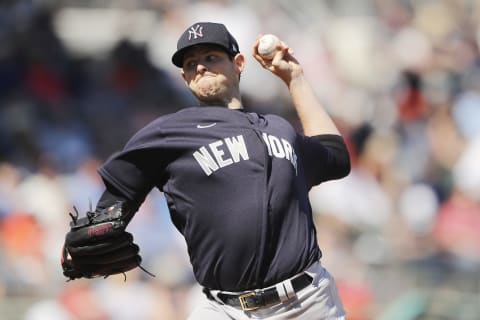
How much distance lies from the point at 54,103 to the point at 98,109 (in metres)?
0.39

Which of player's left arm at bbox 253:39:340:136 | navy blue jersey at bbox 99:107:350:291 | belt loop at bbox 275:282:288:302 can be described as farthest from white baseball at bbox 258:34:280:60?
belt loop at bbox 275:282:288:302

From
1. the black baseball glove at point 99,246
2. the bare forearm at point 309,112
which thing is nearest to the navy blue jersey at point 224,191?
the black baseball glove at point 99,246

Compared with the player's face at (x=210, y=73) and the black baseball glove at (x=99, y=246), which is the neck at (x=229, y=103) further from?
the black baseball glove at (x=99, y=246)

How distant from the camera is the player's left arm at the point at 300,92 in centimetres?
402

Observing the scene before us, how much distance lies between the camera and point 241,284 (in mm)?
3482

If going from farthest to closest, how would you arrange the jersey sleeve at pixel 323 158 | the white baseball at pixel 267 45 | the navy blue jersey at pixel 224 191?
the white baseball at pixel 267 45 < the jersey sleeve at pixel 323 158 < the navy blue jersey at pixel 224 191

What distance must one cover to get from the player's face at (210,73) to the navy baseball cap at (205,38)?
0.03 m

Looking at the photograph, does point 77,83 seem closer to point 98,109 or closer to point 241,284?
point 98,109

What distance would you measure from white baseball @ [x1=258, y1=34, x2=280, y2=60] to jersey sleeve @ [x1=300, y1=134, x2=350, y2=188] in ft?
1.27

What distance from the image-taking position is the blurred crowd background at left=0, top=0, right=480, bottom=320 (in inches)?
277

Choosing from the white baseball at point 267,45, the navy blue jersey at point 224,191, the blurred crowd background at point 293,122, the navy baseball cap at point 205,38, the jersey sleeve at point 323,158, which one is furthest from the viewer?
the blurred crowd background at point 293,122

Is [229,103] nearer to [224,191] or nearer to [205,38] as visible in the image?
[205,38]

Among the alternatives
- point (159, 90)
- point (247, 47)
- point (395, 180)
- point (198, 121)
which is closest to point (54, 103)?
point (159, 90)

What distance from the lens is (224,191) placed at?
11.5ft
